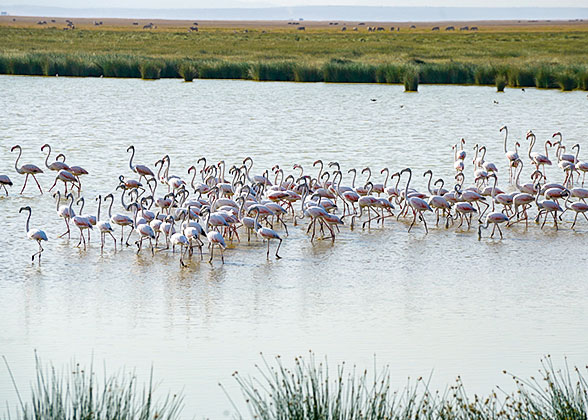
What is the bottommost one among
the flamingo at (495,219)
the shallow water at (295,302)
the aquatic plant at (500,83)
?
the shallow water at (295,302)

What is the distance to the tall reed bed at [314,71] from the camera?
3366cm

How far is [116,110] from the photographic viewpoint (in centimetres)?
2644

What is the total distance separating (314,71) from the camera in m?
37.0

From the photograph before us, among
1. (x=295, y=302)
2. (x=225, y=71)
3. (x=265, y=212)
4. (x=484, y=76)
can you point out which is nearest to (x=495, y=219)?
(x=265, y=212)

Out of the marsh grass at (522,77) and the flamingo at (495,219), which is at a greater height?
the marsh grass at (522,77)

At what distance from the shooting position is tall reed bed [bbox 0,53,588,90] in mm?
33656

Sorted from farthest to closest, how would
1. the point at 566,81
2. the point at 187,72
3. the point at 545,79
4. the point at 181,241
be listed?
the point at 187,72 → the point at 545,79 → the point at 566,81 → the point at 181,241

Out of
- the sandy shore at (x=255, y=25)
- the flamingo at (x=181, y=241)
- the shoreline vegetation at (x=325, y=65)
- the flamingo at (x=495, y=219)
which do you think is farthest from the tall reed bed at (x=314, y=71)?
the sandy shore at (x=255, y=25)

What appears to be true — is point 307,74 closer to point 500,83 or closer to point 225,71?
point 225,71

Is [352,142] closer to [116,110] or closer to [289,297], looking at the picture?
[116,110]

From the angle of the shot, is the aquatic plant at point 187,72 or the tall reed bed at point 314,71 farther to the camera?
the aquatic plant at point 187,72

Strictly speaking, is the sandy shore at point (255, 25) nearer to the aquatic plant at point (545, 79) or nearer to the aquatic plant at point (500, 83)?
the aquatic plant at point (545, 79)

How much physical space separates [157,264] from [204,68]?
30.3 meters

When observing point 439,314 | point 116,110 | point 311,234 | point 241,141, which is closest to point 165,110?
point 116,110
